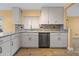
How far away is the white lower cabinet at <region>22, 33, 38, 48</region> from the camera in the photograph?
7.53m

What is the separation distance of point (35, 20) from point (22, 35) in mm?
1768

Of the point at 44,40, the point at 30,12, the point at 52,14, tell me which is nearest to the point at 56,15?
the point at 52,14

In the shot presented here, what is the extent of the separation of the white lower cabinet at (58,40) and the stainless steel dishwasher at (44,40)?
23cm

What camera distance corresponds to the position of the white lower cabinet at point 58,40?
7.34 meters

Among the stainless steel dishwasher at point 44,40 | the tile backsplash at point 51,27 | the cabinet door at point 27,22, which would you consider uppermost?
the cabinet door at point 27,22

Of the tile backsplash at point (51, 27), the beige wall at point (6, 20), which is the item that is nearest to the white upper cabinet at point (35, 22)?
the tile backsplash at point (51, 27)

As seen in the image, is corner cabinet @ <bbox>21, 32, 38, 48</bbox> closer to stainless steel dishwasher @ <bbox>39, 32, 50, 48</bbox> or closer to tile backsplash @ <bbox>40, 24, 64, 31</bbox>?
stainless steel dishwasher @ <bbox>39, 32, 50, 48</bbox>

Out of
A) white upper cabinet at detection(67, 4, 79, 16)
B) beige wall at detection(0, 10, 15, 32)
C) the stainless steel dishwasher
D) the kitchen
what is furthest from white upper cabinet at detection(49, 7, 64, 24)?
beige wall at detection(0, 10, 15, 32)

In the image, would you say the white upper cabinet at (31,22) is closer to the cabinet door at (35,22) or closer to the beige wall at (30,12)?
the cabinet door at (35,22)

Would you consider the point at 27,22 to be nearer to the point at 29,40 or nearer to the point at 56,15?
the point at 29,40

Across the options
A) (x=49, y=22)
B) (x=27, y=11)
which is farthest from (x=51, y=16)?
(x=27, y=11)

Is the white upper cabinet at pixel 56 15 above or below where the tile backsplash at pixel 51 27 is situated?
above

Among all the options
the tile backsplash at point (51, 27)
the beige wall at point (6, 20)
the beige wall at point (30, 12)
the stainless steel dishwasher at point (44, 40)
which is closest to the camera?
the stainless steel dishwasher at point (44, 40)

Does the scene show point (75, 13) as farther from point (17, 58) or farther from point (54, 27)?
point (17, 58)
